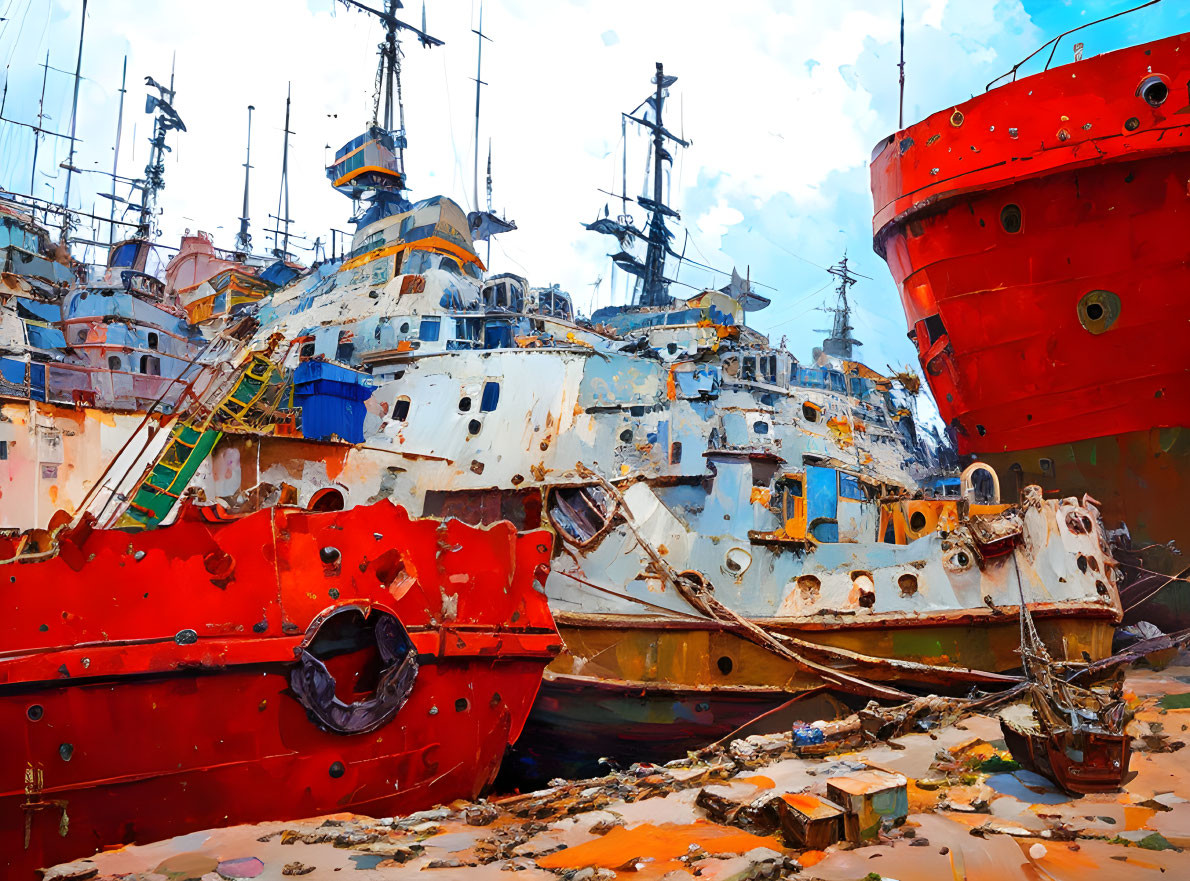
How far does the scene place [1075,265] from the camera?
13375 millimetres

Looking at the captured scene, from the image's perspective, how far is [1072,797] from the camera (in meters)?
5.71

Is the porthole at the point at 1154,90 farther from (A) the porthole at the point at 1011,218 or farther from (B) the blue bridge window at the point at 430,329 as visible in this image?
(B) the blue bridge window at the point at 430,329

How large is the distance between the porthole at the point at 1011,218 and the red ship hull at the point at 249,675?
11.6m

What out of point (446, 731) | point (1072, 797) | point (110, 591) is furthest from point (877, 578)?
point (110, 591)

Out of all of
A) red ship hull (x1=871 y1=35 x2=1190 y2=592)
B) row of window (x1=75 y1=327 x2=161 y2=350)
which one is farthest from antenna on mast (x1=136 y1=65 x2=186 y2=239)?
red ship hull (x1=871 y1=35 x2=1190 y2=592)

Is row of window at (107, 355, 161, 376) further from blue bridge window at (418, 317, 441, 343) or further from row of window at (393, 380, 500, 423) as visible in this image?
row of window at (393, 380, 500, 423)

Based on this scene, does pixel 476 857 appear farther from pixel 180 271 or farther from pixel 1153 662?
pixel 180 271

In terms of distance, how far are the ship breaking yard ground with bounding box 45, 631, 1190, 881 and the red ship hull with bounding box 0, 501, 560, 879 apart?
471 millimetres

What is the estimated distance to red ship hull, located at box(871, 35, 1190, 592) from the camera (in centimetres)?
1252

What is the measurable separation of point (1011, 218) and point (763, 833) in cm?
1275

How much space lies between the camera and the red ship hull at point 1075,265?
41.1ft

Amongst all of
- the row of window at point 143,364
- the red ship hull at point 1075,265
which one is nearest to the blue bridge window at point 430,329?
the red ship hull at point 1075,265

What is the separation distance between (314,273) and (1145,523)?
24.3 meters

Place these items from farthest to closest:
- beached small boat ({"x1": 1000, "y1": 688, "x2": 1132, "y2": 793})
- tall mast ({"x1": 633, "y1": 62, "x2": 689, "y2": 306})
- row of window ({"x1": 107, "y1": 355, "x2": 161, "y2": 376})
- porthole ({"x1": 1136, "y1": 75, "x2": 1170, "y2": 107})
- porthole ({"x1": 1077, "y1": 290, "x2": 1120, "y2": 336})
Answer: tall mast ({"x1": 633, "y1": 62, "x2": 689, "y2": 306}) → row of window ({"x1": 107, "y1": 355, "x2": 161, "y2": 376}) → porthole ({"x1": 1077, "y1": 290, "x2": 1120, "y2": 336}) → porthole ({"x1": 1136, "y1": 75, "x2": 1170, "y2": 107}) → beached small boat ({"x1": 1000, "y1": 688, "x2": 1132, "y2": 793})
